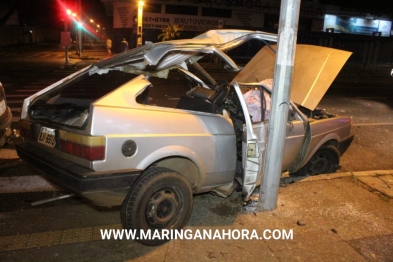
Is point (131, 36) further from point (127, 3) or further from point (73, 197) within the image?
point (73, 197)

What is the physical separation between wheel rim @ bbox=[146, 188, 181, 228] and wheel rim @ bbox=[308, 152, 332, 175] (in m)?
2.72

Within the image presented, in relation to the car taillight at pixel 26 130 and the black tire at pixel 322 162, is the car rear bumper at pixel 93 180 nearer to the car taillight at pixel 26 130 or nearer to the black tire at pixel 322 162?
the car taillight at pixel 26 130

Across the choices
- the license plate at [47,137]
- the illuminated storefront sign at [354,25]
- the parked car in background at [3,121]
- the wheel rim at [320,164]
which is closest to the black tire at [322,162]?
the wheel rim at [320,164]

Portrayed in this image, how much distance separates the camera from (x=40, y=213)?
161 inches

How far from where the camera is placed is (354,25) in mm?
→ 41375

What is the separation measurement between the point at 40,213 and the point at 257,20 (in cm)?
3604

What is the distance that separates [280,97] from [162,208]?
1774 mm

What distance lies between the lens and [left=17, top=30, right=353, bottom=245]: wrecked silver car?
10.4ft

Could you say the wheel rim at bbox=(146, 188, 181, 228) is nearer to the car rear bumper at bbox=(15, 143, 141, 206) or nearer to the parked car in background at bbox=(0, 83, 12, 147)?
the car rear bumper at bbox=(15, 143, 141, 206)

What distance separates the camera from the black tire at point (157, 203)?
3.31 m

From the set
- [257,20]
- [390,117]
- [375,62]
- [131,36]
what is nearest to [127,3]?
[131,36]

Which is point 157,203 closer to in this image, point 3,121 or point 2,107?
point 3,121

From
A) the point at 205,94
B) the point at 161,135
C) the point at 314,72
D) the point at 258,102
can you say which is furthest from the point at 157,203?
the point at 314,72

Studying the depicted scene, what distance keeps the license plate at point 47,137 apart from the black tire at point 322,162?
364 cm
